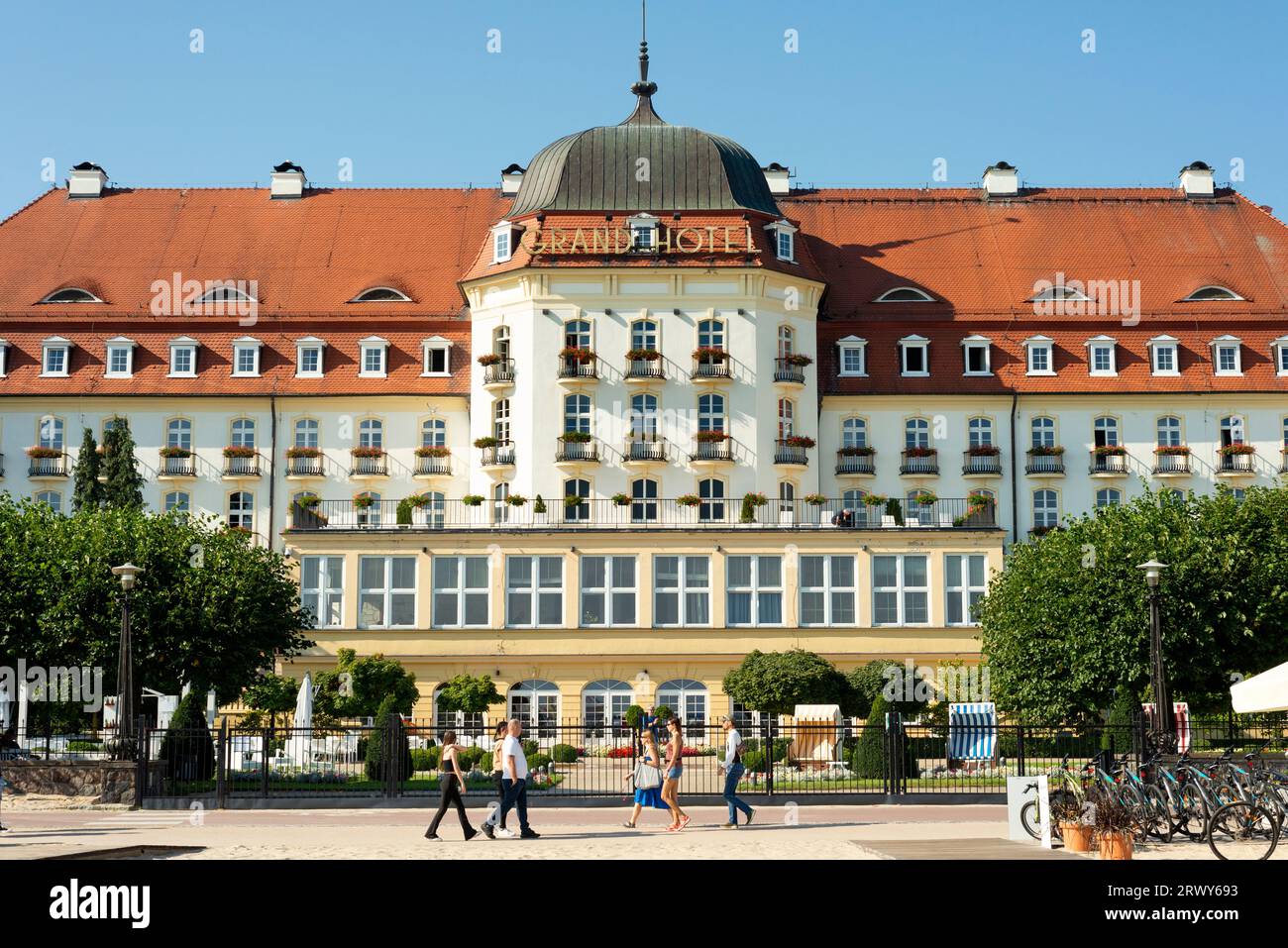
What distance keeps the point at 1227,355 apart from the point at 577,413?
26.1m

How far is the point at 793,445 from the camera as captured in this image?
6172 cm

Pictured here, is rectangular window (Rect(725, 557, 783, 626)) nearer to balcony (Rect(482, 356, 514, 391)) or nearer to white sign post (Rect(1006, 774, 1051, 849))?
balcony (Rect(482, 356, 514, 391))

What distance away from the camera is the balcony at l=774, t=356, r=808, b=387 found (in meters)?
62.2

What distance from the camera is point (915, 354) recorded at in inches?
2628

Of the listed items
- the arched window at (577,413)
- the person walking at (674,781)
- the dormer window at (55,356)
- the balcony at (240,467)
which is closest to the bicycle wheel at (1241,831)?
the person walking at (674,781)

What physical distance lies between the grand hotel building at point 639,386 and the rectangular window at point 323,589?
0.09m

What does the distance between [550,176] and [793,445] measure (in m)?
13.9

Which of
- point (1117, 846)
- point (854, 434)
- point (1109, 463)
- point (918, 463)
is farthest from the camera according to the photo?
point (854, 434)

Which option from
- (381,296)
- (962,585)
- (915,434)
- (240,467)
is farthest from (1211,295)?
(240,467)

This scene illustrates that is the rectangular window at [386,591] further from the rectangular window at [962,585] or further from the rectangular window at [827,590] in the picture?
the rectangular window at [962,585]

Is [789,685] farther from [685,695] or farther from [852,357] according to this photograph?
[852,357]

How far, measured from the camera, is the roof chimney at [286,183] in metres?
73.4
